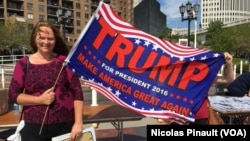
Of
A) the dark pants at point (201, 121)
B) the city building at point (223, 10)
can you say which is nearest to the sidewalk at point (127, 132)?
the dark pants at point (201, 121)

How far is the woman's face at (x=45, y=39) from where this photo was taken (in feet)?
10.1

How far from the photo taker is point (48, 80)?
9.93 ft

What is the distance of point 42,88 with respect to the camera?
3025 mm

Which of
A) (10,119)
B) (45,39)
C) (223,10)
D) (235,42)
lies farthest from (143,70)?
(223,10)

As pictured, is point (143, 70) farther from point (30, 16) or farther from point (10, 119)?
point (30, 16)

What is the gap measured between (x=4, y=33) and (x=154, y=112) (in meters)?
59.1

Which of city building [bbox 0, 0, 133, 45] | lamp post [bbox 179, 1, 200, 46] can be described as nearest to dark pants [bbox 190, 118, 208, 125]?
lamp post [bbox 179, 1, 200, 46]

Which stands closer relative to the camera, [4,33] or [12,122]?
[12,122]

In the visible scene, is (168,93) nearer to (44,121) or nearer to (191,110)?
(191,110)

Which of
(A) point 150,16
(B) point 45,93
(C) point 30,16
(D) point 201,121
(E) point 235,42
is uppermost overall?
(A) point 150,16

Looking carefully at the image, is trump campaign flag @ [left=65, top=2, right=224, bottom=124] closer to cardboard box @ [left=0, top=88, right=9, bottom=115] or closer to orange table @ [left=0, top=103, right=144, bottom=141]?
orange table @ [left=0, top=103, right=144, bottom=141]

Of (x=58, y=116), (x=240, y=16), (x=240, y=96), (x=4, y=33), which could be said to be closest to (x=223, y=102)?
(x=240, y=96)
